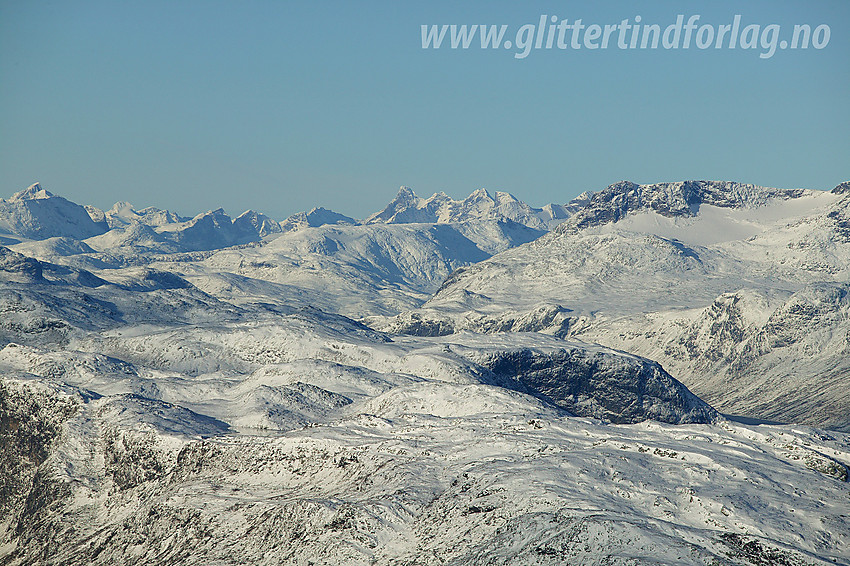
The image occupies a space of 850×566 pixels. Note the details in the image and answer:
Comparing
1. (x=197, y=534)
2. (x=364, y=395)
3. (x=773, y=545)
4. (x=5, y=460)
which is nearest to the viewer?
(x=773, y=545)

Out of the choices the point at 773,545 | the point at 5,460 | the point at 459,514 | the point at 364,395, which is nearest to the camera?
the point at 773,545

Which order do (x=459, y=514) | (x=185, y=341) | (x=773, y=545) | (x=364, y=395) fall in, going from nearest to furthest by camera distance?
(x=773, y=545), (x=459, y=514), (x=364, y=395), (x=185, y=341)

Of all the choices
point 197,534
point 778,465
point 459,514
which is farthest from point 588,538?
point 197,534

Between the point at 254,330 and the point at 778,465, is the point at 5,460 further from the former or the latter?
the point at 254,330

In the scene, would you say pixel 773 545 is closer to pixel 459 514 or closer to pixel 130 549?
pixel 459 514

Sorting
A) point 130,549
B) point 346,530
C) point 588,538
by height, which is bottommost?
point 130,549

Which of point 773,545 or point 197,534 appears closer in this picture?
point 773,545

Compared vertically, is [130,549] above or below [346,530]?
below

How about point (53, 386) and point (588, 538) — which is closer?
point (588, 538)

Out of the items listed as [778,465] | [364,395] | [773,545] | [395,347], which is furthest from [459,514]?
[395,347]
